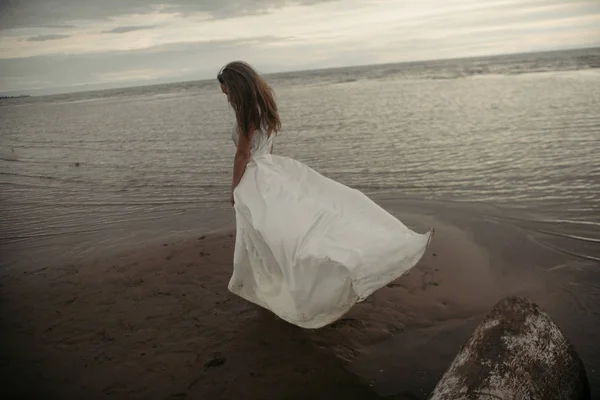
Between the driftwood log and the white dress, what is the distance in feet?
2.49

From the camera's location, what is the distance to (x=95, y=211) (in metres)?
8.23

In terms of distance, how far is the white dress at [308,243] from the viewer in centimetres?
333

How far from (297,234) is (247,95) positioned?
127 cm

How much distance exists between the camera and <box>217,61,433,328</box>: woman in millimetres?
3342

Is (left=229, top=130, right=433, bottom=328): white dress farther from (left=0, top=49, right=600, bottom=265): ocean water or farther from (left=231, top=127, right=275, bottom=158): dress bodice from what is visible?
(left=0, top=49, right=600, bottom=265): ocean water

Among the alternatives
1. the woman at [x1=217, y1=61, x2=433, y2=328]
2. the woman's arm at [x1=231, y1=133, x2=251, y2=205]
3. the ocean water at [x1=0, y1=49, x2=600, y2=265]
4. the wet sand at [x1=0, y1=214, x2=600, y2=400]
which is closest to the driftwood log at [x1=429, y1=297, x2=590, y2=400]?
the wet sand at [x1=0, y1=214, x2=600, y2=400]

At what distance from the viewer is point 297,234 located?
3.52m

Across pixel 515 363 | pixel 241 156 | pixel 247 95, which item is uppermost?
pixel 247 95

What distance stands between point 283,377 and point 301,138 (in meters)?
10.6

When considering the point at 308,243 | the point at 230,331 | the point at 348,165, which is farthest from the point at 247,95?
the point at 348,165

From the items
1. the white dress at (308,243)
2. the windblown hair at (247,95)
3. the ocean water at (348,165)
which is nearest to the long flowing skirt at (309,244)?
the white dress at (308,243)

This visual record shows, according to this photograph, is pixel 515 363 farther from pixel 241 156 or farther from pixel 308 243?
pixel 241 156

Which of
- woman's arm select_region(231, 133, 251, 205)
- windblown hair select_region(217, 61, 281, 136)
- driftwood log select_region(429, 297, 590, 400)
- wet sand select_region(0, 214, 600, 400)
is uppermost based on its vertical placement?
windblown hair select_region(217, 61, 281, 136)

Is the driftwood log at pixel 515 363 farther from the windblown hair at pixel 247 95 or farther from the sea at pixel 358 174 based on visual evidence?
the windblown hair at pixel 247 95
